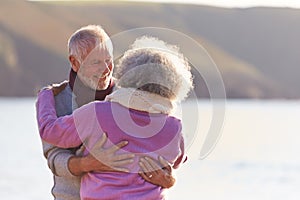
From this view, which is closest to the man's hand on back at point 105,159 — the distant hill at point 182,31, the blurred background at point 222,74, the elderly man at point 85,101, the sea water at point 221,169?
the elderly man at point 85,101

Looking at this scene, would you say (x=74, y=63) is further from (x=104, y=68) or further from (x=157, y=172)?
(x=157, y=172)

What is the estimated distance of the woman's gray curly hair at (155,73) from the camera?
8.71 feet

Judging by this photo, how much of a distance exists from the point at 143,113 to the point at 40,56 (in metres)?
57.9

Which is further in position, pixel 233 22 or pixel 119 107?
pixel 233 22

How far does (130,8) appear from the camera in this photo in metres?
69.2

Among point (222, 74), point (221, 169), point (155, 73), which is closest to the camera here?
point (155, 73)

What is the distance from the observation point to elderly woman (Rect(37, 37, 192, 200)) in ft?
8.74

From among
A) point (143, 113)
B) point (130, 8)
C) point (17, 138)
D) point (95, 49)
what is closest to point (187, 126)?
point (143, 113)

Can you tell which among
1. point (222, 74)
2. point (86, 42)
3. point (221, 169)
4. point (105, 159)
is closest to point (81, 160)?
point (105, 159)

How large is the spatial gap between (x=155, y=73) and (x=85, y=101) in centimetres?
39

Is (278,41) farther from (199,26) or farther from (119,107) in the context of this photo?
(119,107)

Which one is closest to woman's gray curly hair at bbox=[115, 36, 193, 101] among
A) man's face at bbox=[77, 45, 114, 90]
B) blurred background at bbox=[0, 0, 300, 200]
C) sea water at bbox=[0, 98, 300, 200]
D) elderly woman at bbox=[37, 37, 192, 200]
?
elderly woman at bbox=[37, 37, 192, 200]

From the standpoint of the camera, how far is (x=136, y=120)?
8.87 ft

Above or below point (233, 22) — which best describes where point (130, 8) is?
below
